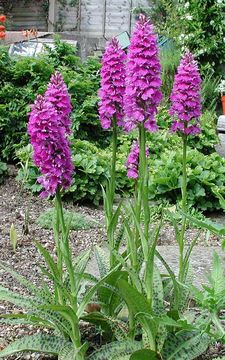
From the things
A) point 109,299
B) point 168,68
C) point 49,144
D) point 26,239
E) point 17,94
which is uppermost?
point 168,68

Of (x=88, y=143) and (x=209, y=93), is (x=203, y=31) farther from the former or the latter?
(x=88, y=143)

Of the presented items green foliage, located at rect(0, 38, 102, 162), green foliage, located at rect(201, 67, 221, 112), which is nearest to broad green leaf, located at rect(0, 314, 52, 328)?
green foliage, located at rect(0, 38, 102, 162)

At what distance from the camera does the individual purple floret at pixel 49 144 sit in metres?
2.07

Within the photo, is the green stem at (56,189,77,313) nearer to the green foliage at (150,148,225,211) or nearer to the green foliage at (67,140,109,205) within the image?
the green foliage at (67,140,109,205)

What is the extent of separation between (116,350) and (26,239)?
75.7 inches

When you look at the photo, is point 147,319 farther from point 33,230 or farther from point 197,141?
point 197,141

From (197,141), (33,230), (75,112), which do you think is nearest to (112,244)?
(33,230)

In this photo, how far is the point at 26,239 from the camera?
4160 millimetres

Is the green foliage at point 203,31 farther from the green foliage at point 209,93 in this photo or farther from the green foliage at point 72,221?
the green foliage at point 72,221

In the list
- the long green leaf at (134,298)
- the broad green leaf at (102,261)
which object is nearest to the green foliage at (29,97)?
the broad green leaf at (102,261)

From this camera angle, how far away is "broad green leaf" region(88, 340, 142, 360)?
2.31m

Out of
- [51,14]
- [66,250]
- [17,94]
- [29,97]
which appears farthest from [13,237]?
[51,14]

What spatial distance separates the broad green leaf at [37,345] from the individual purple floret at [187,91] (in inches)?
34.2

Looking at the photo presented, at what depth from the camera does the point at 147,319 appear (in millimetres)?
2211
